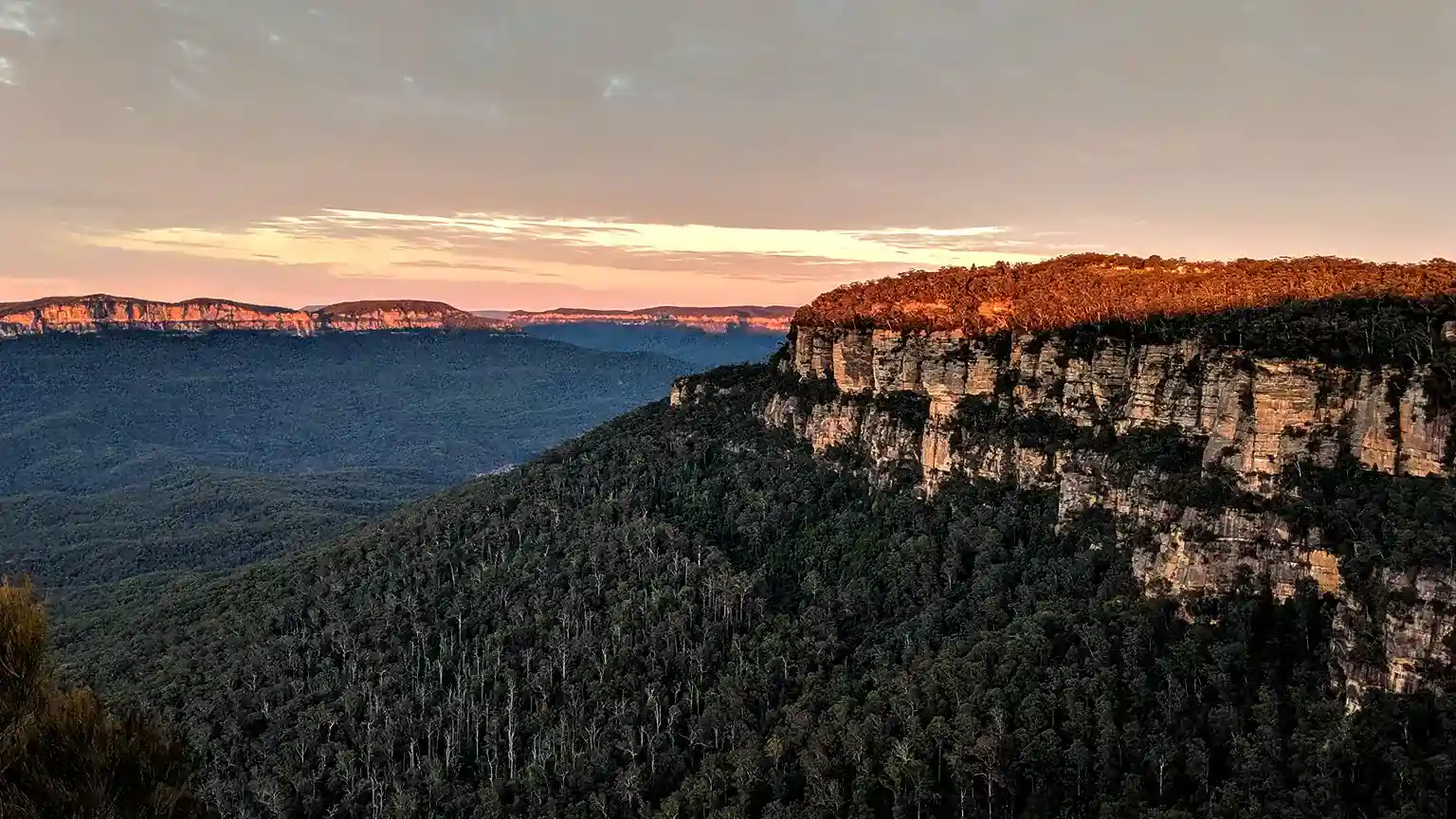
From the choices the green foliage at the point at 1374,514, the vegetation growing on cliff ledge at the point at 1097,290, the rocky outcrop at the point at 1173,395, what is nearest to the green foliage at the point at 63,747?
the green foliage at the point at 1374,514

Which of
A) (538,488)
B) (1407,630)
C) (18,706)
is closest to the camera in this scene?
(18,706)

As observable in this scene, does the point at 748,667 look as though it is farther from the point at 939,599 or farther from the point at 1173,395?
the point at 1173,395

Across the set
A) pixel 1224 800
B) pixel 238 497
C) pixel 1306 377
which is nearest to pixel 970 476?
pixel 1306 377

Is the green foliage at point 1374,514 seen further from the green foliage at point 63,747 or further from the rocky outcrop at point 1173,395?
the green foliage at point 63,747

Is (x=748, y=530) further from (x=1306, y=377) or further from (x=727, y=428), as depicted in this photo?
(x=1306, y=377)

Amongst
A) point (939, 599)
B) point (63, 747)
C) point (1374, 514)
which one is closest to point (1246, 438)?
point (1374, 514)

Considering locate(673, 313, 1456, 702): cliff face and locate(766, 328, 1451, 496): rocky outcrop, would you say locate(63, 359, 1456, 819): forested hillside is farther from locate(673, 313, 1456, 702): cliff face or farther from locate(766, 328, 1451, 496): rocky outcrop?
locate(766, 328, 1451, 496): rocky outcrop

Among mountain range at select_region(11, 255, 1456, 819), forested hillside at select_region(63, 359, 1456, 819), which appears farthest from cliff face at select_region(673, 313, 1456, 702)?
forested hillside at select_region(63, 359, 1456, 819)
